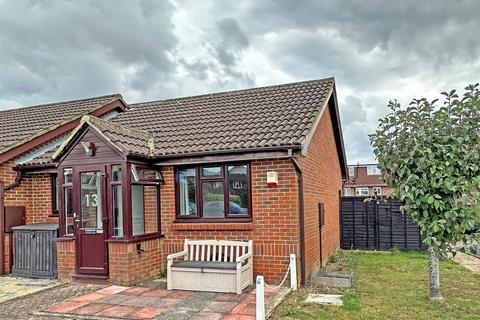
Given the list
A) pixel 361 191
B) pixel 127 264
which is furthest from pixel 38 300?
pixel 361 191

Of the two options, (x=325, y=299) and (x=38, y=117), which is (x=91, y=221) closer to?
(x=325, y=299)

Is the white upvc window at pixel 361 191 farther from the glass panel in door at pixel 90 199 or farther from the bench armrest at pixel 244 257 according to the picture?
the glass panel in door at pixel 90 199

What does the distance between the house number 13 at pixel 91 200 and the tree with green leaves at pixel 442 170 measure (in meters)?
6.19

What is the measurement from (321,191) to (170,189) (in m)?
4.39

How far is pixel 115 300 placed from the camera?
697 centimetres

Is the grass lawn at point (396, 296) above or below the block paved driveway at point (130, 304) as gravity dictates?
below

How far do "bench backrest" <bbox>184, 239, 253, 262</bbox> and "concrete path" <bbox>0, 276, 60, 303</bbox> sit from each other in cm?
296

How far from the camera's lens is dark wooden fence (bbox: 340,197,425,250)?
562 inches

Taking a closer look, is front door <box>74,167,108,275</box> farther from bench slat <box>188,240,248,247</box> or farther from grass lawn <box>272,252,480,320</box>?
grass lawn <box>272,252,480,320</box>

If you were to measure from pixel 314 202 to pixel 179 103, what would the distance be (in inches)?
221

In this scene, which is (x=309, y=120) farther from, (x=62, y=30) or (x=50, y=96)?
(x=50, y=96)

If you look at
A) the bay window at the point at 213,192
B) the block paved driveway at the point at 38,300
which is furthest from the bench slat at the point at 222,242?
the block paved driveway at the point at 38,300

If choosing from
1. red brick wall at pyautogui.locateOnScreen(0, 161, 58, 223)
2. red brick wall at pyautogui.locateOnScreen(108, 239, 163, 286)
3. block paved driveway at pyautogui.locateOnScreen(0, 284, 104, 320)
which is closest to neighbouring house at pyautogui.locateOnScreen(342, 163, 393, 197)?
red brick wall at pyautogui.locateOnScreen(0, 161, 58, 223)

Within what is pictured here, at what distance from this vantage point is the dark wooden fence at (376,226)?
14266 mm
